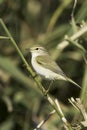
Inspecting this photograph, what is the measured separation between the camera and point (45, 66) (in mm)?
3424

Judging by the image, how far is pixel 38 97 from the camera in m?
4.41

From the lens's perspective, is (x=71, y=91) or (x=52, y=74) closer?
(x=52, y=74)

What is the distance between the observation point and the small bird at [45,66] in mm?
3258

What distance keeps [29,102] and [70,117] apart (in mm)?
430

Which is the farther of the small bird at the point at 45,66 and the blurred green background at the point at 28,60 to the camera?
Result: the blurred green background at the point at 28,60

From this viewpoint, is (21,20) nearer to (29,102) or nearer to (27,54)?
(27,54)

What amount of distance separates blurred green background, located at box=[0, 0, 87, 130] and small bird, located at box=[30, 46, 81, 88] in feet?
1.38

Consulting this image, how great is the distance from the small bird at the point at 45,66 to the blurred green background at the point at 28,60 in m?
0.42

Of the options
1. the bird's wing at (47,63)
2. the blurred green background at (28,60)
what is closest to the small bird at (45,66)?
the bird's wing at (47,63)

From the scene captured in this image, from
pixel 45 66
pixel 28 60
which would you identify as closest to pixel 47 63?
pixel 45 66

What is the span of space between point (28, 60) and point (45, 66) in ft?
3.90

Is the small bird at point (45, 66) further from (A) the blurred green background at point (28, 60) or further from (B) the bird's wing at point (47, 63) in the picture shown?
(A) the blurred green background at point (28, 60)

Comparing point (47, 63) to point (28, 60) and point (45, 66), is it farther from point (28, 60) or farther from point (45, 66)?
point (28, 60)

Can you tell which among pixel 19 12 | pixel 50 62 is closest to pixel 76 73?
pixel 19 12
